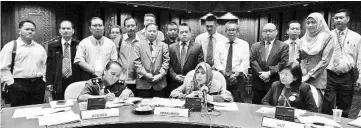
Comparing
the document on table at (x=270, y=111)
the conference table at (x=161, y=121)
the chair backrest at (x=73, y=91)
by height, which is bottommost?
the conference table at (x=161, y=121)

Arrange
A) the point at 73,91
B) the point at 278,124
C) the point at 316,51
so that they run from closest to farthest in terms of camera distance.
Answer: the point at 278,124, the point at 73,91, the point at 316,51

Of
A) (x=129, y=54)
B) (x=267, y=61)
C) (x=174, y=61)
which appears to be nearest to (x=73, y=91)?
(x=129, y=54)

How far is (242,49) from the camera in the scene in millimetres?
3596

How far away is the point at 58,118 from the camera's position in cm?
182

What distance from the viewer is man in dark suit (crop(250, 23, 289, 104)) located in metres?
3.29

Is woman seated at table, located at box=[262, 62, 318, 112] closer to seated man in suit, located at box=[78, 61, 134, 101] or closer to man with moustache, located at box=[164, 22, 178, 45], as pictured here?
seated man in suit, located at box=[78, 61, 134, 101]

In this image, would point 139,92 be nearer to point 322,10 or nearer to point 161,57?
point 161,57

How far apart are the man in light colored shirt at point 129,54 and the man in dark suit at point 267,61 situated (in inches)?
62.0

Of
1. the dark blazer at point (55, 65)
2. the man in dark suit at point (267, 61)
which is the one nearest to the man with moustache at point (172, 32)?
the man in dark suit at point (267, 61)

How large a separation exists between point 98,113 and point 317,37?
8.63 feet

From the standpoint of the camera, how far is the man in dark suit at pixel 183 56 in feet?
11.3

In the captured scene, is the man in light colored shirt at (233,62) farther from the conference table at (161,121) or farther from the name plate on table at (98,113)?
the name plate on table at (98,113)

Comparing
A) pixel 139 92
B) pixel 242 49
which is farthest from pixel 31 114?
pixel 242 49

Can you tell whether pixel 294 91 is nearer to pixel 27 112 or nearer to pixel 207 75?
pixel 207 75
